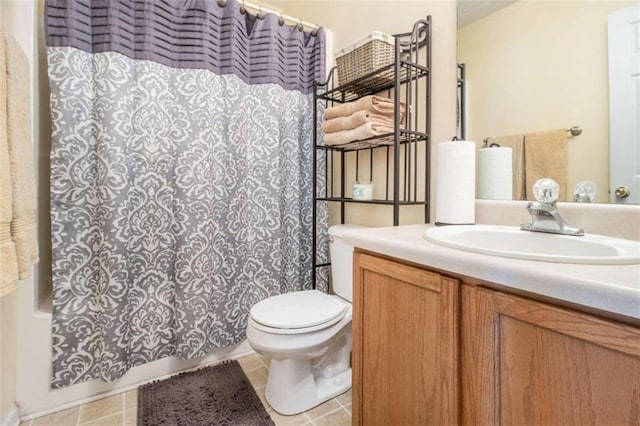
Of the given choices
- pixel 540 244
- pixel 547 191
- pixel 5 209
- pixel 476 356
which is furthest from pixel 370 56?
pixel 5 209

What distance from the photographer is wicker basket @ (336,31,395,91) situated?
1.40 m

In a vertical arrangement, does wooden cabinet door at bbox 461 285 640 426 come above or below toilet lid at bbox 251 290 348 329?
above

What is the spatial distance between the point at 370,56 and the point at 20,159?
1.36 metres

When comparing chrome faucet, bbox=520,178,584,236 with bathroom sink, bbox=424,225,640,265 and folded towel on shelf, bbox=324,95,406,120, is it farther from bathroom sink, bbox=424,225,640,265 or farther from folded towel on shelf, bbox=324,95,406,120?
folded towel on shelf, bbox=324,95,406,120

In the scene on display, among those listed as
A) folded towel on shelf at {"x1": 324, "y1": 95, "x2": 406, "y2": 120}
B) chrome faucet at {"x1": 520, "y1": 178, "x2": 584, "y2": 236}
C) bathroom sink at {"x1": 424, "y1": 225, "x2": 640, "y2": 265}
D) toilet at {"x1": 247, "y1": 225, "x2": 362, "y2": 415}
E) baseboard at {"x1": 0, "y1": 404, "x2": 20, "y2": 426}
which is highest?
folded towel on shelf at {"x1": 324, "y1": 95, "x2": 406, "y2": 120}

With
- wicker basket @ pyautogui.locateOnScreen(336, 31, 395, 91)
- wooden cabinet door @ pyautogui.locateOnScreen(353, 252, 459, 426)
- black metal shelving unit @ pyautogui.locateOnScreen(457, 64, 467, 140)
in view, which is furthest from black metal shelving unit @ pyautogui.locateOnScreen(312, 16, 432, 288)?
wooden cabinet door @ pyautogui.locateOnScreen(353, 252, 459, 426)

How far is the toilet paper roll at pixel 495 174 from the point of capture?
110 cm

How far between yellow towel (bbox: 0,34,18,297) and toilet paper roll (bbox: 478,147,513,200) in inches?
60.2

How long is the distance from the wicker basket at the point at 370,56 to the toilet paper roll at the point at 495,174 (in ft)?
1.94

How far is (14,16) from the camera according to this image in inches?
46.6

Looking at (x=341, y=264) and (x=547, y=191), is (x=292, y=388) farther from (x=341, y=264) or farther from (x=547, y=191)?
(x=547, y=191)

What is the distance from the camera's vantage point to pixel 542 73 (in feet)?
3.30

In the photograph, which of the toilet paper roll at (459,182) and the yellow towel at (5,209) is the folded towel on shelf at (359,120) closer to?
the toilet paper roll at (459,182)

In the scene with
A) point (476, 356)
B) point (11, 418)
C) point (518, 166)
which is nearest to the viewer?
point (476, 356)
